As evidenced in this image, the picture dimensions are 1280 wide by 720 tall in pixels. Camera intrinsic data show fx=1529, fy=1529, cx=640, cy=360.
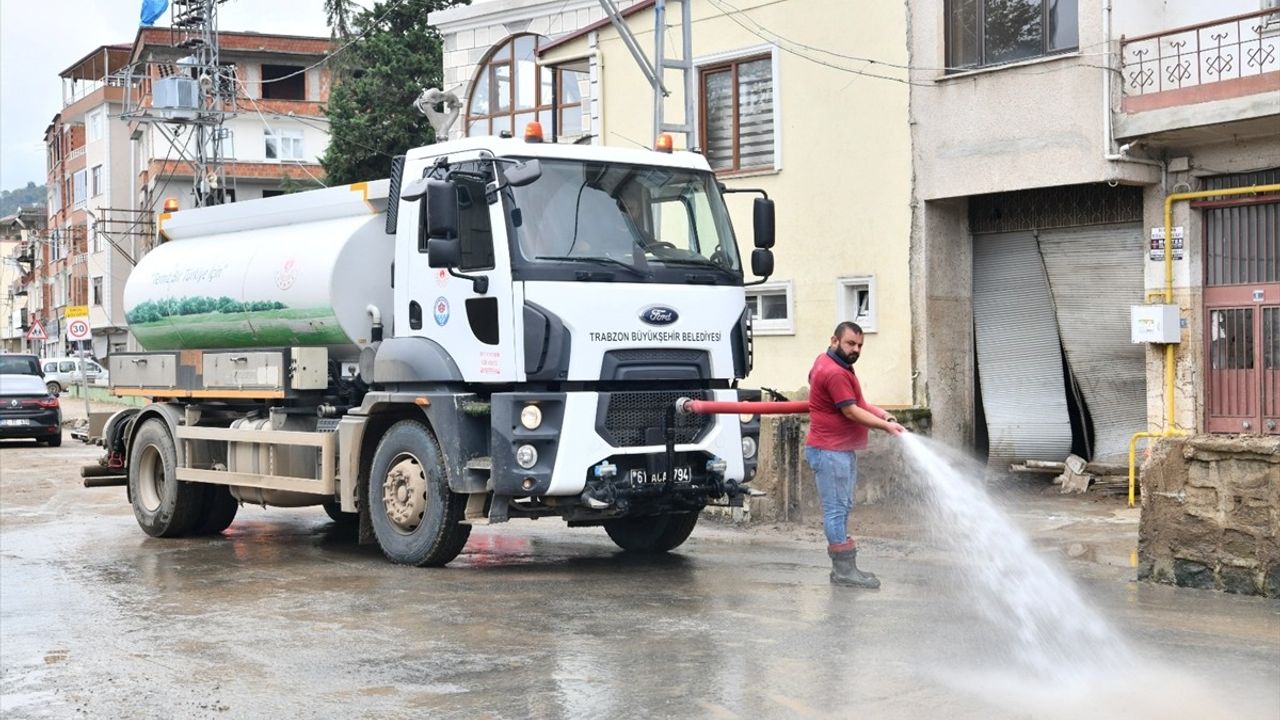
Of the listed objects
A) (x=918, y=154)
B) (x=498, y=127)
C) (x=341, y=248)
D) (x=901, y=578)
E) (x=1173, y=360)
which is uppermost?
(x=498, y=127)

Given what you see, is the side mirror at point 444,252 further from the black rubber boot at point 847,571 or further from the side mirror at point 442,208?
the black rubber boot at point 847,571

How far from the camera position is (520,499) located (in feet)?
35.8

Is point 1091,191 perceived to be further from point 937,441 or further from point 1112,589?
point 1112,589

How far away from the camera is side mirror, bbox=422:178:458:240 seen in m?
10.7

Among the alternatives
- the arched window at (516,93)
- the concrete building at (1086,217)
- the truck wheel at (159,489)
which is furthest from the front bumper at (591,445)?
the arched window at (516,93)

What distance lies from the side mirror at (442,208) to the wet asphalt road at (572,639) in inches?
99.1

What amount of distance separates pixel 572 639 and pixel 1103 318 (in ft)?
34.3

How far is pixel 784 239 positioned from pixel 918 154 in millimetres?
2295

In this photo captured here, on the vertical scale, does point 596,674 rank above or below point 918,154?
below

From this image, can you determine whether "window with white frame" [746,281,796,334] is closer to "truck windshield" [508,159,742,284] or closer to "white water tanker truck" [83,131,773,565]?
"white water tanker truck" [83,131,773,565]

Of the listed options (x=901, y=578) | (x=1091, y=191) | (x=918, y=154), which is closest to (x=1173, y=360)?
(x=1091, y=191)

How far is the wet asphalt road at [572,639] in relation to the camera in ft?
23.3

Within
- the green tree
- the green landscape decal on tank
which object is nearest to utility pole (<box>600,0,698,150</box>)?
the green landscape decal on tank

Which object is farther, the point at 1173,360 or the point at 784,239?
the point at 784,239
